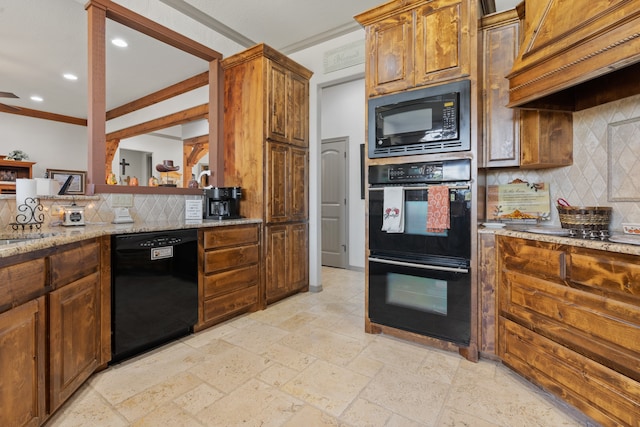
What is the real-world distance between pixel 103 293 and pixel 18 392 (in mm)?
723

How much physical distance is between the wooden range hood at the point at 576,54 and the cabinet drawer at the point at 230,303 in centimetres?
261

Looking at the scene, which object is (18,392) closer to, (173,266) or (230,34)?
(173,266)

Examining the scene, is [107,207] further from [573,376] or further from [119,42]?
[573,376]

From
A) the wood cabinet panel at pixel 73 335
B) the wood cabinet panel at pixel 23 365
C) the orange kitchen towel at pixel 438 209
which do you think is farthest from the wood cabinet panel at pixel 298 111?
the wood cabinet panel at pixel 23 365

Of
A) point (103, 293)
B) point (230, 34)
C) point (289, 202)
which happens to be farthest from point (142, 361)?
point (230, 34)

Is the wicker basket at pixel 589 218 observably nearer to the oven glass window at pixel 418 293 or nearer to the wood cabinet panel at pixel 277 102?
the oven glass window at pixel 418 293

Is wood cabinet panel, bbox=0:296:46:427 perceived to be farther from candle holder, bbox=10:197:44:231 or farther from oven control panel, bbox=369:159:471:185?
oven control panel, bbox=369:159:471:185

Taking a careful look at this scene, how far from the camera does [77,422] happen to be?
149cm

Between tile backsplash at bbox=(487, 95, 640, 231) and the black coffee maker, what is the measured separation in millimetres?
2774

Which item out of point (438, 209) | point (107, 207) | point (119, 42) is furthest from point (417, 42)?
point (119, 42)

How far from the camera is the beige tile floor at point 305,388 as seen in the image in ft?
5.03

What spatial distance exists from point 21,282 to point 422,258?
88.2 inches

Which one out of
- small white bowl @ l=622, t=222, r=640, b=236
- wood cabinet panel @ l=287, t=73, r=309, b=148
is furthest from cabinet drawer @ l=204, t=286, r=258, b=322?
small white bowl @ l=622, t=222, r=640, b=236

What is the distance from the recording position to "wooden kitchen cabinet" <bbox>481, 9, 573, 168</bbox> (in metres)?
2.09
